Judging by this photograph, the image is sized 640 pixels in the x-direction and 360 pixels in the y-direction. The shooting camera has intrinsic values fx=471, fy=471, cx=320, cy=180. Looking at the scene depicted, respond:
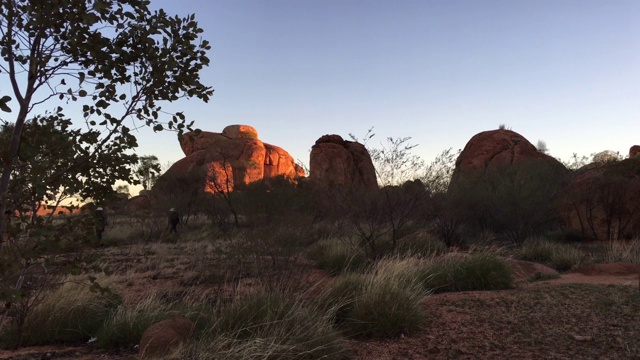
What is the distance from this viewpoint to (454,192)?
1720 cm

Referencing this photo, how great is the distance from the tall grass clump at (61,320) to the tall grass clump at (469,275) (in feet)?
17.9

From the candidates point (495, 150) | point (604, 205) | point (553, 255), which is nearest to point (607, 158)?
point (495, 150)

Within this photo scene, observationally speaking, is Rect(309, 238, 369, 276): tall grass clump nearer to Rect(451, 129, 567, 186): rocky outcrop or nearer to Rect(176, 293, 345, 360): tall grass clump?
Rect(176, 293, 345, 360): tall grass clump

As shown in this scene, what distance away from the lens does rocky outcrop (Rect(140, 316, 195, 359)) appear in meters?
4.90

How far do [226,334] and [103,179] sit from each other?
8.71ft

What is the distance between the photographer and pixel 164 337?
508 centimetres

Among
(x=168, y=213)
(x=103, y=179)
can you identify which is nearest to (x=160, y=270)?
(x=103, y=179)

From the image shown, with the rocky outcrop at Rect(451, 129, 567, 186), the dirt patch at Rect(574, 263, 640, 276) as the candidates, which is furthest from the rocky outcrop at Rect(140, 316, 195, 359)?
the rocky outcrop at Rect(451, 129, 567, 186)

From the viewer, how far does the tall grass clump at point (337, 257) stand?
11.4 meters

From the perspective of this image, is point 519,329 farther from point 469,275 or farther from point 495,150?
point 495,150

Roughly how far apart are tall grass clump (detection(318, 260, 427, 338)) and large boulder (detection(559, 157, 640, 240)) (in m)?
14.4

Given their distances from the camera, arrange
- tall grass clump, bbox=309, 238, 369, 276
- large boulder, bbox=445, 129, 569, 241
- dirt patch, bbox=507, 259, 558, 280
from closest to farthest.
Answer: dirt patch, bbox=507, 259, 558, 280 → tall grass clump, bbox=309, 238, 369, 276 → large boulder, bbox=445, 129, 569, 241

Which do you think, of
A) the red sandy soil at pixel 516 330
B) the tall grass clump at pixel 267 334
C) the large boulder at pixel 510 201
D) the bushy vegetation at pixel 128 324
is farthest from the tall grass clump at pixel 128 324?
the large boulder at pixel 510 201

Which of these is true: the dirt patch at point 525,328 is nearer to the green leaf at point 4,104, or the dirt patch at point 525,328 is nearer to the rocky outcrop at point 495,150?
the green leaf at point 4,104
